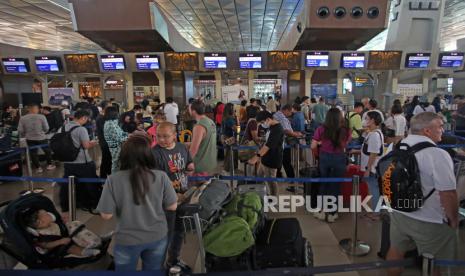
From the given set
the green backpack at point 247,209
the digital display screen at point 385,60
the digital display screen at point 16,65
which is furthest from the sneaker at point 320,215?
the digital display screen at point 16,65

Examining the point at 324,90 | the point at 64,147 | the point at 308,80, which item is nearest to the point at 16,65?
the point at 64,147

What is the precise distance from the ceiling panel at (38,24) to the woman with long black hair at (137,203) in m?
16.7

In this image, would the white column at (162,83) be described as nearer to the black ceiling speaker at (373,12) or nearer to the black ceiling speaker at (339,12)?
the black ceiling speaker at (339,12)

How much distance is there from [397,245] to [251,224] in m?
1.18

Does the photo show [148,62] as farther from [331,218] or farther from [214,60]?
[331,218]

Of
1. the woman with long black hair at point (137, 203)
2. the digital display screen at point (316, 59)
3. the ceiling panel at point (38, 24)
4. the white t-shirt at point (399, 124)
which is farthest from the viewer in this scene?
the ceiling panel at point (38, 24)

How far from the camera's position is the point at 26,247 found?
9.64 ft

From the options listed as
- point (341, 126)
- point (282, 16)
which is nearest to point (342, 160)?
point (341, 126)

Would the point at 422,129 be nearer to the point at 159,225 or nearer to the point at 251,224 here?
the point at 251,224

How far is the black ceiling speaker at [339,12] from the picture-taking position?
11632 millimetres

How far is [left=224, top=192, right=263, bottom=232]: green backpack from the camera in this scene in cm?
306

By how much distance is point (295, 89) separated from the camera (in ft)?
51.6

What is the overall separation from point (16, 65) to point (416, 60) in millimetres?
15543

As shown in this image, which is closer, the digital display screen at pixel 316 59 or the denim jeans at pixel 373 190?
the denim jeans at pixel 373 190
